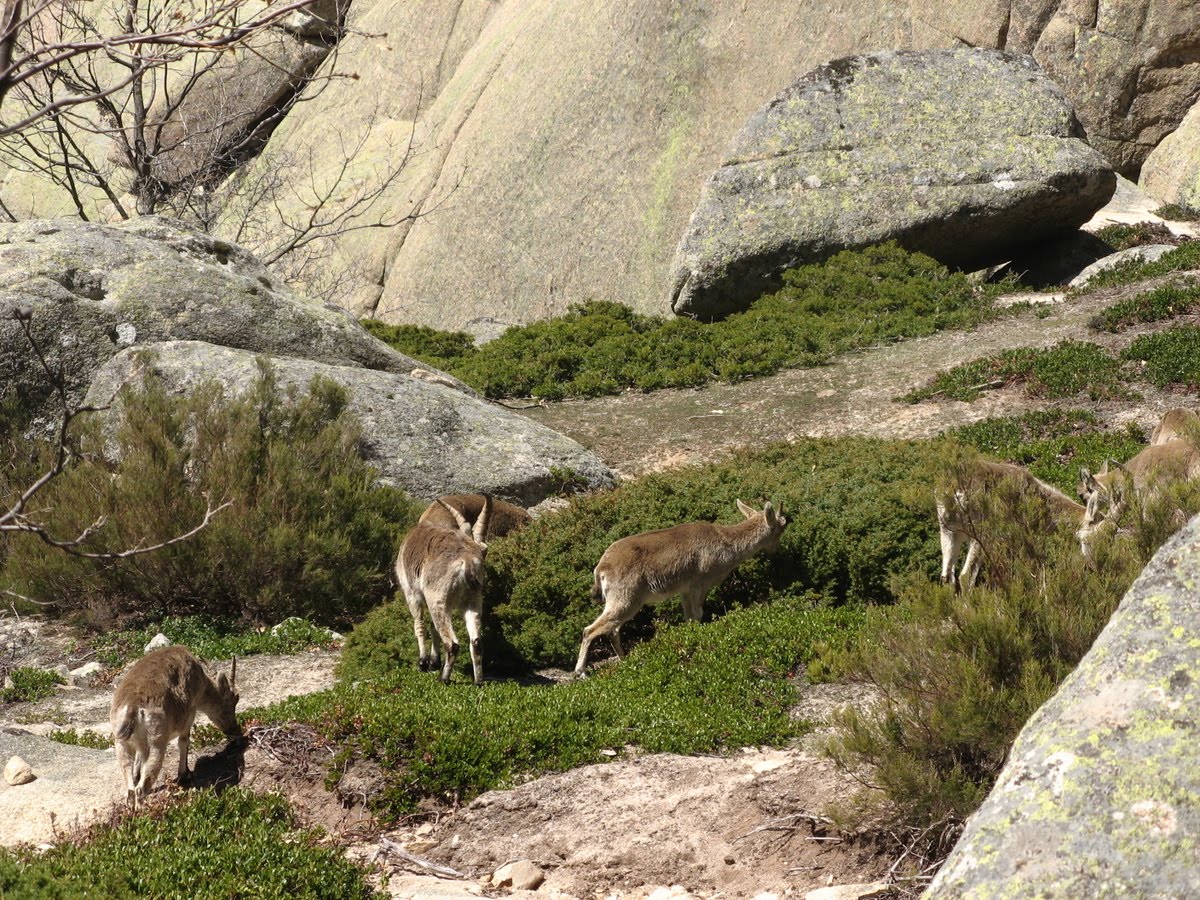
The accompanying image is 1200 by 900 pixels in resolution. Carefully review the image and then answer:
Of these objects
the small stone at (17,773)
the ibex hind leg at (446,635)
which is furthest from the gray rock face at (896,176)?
the small stone at (17,773)

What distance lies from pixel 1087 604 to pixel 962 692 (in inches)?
37.3

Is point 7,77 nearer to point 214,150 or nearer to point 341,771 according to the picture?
point 341,771

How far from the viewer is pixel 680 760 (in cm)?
840

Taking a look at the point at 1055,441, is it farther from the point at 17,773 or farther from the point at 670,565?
the point at 17,773

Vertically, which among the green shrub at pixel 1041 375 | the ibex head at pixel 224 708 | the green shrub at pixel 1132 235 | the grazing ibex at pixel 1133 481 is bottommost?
the ibex head at pixel 224 708

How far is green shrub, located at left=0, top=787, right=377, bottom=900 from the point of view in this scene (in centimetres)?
667

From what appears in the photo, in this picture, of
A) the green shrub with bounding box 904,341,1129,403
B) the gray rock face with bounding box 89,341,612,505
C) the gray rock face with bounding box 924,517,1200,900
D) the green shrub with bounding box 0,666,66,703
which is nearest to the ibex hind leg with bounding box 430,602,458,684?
the green shrub with bounding box 0,666,66,703

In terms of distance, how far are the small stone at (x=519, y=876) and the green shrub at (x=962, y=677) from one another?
178 centimetres

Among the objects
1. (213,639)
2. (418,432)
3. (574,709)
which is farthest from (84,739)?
(418,432)

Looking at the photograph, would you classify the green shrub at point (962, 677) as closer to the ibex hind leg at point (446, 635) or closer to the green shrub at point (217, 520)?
the ibex hind leg at point (446, 635)

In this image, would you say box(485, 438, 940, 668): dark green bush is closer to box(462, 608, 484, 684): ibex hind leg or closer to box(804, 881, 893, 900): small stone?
box(462, 608, 484, 684): ibex hind leg

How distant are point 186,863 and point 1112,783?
16.1 feet

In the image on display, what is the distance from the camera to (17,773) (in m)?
8.27

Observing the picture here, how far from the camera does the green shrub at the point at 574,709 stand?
27.7 feet
